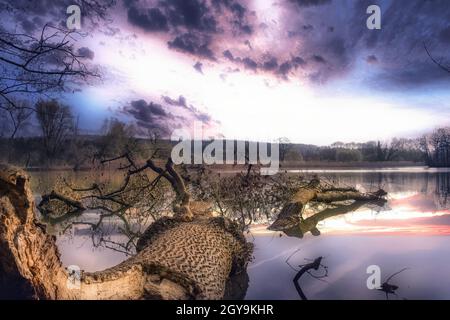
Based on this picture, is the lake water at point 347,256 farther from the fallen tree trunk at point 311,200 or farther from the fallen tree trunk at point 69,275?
the fallen tree trunk at point 69,275

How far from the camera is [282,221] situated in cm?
866

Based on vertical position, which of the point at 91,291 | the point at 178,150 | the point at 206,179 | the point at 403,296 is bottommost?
the point at 403,296

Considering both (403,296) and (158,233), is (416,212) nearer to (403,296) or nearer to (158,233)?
(403,296)

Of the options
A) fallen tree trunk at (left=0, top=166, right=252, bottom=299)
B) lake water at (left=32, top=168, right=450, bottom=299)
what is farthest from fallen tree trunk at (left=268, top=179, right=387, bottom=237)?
fallen tree trunk at (left=0, top=166, right=252, bottom=299)

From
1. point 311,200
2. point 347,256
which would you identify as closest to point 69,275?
point 347,256

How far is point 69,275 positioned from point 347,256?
15.5ft

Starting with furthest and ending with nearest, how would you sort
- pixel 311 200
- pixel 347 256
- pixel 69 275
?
pixel 311 200, pixel 347 256, pixel 69 275

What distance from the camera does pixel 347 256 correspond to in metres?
6.84

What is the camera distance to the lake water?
537cm

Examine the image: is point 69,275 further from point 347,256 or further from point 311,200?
point 311,200

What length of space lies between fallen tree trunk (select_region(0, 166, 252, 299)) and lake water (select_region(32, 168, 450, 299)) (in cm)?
101

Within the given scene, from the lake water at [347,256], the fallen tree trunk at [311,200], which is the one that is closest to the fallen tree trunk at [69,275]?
the lake water at [347,256]
